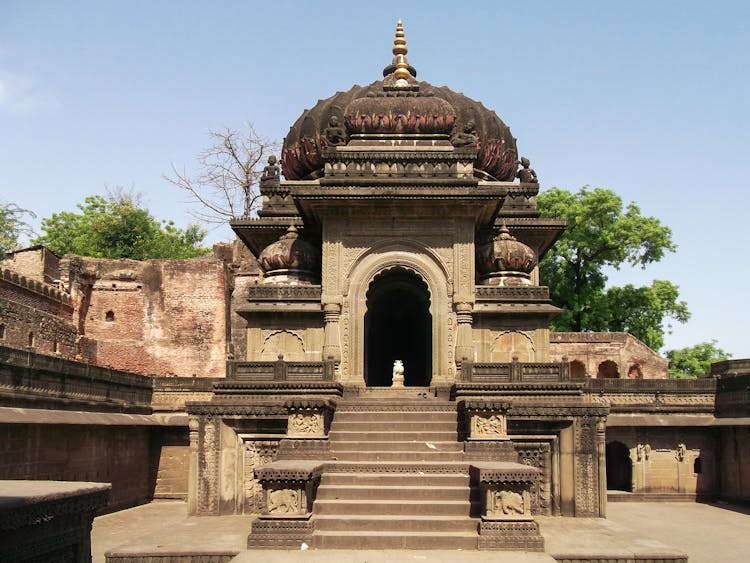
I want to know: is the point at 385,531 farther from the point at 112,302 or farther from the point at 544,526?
the point at 112,302

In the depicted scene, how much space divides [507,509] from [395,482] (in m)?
2.10

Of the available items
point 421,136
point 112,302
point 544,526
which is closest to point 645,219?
point 421,136

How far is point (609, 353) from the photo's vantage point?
3425 cm

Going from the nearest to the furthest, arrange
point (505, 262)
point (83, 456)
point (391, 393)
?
point (391, 393) → point (83, 456) → point (505, 262)

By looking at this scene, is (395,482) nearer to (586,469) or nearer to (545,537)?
(545,537)

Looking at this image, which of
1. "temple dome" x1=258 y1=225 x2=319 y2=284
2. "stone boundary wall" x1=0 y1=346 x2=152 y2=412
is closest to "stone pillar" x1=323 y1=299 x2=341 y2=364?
"temple dome" x1=258 y1=225 x2=319 y2=284

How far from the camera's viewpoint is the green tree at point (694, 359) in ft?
136

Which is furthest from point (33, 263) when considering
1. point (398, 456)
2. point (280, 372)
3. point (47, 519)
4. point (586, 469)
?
point (47, 519)

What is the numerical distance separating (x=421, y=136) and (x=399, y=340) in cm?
735

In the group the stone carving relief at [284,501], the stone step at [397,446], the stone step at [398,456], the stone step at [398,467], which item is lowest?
the stone carving relief at [284,501]

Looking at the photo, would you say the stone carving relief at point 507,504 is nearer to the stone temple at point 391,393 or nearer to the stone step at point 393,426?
the stone temple at point 391,393

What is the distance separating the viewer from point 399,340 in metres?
24.2

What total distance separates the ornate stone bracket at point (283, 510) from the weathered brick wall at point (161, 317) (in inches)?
997

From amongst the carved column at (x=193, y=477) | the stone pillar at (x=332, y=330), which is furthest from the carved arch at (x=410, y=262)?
the carved column at (x=193, y=477)
